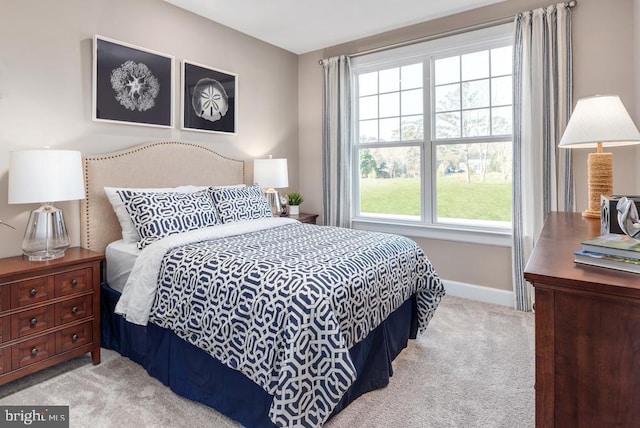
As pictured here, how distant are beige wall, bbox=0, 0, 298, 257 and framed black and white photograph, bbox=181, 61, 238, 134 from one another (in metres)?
0.07

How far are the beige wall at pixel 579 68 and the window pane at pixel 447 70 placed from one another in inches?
10.6

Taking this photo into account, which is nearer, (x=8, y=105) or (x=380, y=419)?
(x=380, y=419)

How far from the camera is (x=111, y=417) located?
1.74m

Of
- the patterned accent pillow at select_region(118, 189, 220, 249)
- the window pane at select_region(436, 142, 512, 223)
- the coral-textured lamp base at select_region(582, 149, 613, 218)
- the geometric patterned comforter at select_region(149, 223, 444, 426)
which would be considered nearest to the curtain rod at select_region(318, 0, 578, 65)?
the window pane at select_region(436, 142, 512, 223)

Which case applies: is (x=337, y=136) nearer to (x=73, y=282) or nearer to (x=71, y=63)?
(x=71, y=63)

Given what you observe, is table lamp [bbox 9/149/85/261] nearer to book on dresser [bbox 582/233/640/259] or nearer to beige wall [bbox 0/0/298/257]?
beige wall [bbox 0/0/298/257]

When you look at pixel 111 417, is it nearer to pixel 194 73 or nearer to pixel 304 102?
pixel 194 73

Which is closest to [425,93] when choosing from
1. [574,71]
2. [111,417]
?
[574,71]

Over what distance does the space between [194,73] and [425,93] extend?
2187 millimetres

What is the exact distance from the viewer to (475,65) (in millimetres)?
3328

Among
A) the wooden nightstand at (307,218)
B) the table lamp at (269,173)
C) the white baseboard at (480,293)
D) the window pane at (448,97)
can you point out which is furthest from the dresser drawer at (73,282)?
the window pane at (448,97)

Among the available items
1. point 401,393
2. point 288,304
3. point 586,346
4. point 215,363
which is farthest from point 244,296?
point 586,346

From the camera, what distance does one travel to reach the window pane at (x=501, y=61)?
3.17m

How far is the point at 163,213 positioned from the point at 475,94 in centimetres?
287
